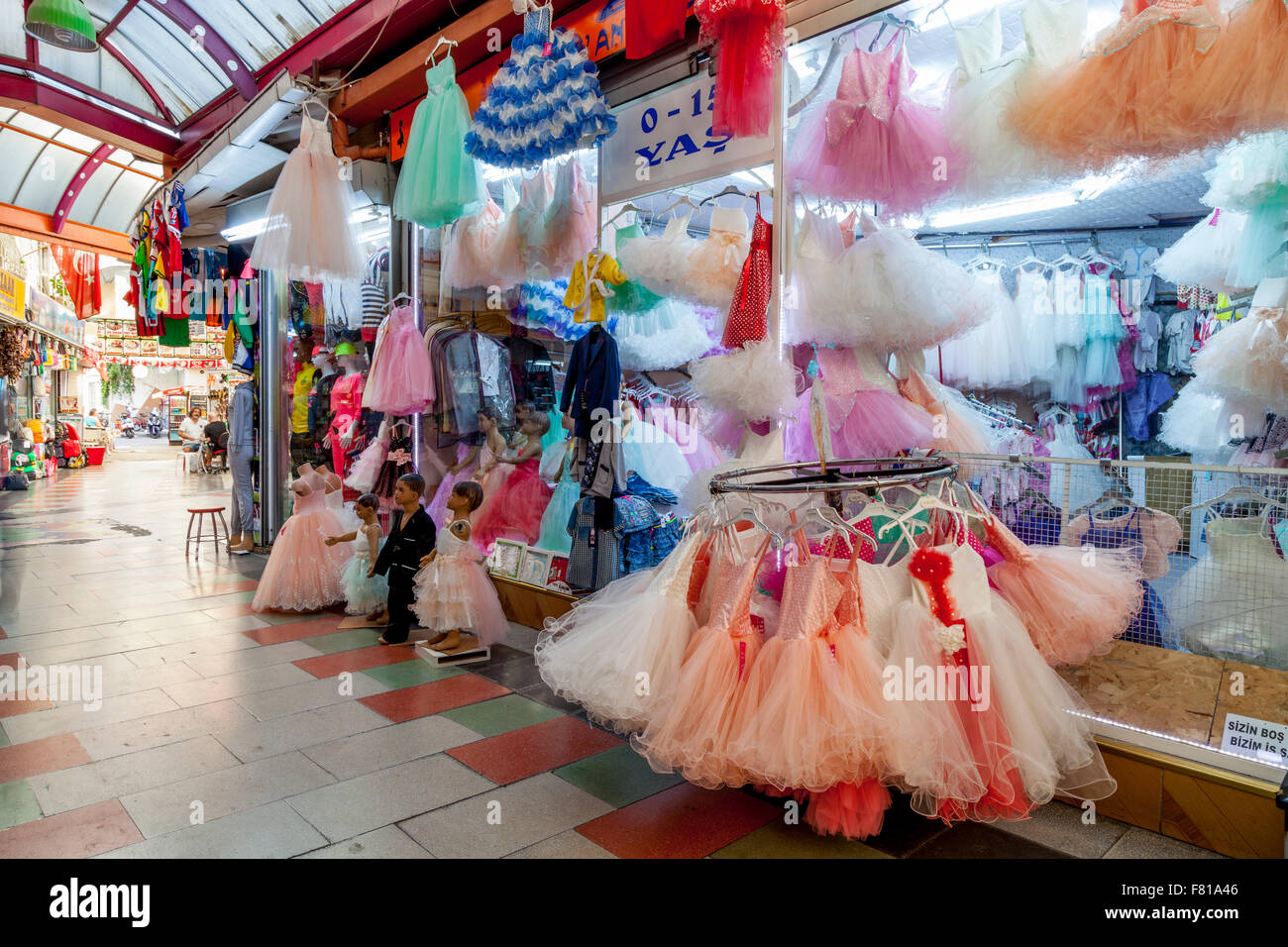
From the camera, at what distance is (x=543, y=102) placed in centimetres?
423

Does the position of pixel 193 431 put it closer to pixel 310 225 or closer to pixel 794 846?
pixel 310 225

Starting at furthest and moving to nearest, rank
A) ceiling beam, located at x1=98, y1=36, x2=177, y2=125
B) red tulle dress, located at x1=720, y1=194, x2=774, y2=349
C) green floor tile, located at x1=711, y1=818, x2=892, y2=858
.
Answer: ceiling beam, located at x1=98, y1=36, x2=177, y2=125 → red tulle dress, located at x1=720, y1=194, x2=774, y2=349 → green floor tile, located at x1=711, y1=818, x2=892, y2=858

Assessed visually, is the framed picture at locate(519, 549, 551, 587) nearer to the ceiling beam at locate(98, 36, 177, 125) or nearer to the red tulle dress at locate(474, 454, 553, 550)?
the red tulle dress at locate(474, 454, 553, 550)

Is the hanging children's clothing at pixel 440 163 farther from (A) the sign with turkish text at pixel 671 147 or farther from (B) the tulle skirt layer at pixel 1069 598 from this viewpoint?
(B) the tulle skirt layer at pixel 1069 598

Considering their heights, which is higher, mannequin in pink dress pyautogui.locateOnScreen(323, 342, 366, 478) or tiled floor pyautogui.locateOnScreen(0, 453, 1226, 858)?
mannequin in pink dress pyautogui.locateOnScreen(323, 342, 366, 478)

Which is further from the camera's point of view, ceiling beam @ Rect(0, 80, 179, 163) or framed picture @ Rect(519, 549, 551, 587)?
ceiling beam @ Rect(0, 80, 179, 163)

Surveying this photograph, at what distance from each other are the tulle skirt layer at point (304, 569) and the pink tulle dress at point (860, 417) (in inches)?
139

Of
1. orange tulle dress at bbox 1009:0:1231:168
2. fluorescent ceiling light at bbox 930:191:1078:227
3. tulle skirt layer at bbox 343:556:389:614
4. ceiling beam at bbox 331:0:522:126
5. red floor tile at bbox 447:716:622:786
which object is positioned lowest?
red floor tile at bbox 447:716:622:786

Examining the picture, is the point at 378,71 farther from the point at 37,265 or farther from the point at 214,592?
the point at 37,265

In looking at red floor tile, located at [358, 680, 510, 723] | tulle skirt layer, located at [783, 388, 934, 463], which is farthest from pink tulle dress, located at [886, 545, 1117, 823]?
red floor tile, located at [358, 680, 510, 723]

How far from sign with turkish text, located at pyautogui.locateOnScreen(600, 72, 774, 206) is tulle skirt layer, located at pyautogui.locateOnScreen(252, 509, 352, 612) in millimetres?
3052

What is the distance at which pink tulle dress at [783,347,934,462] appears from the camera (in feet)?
10.8

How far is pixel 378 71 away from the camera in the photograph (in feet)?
18.7
